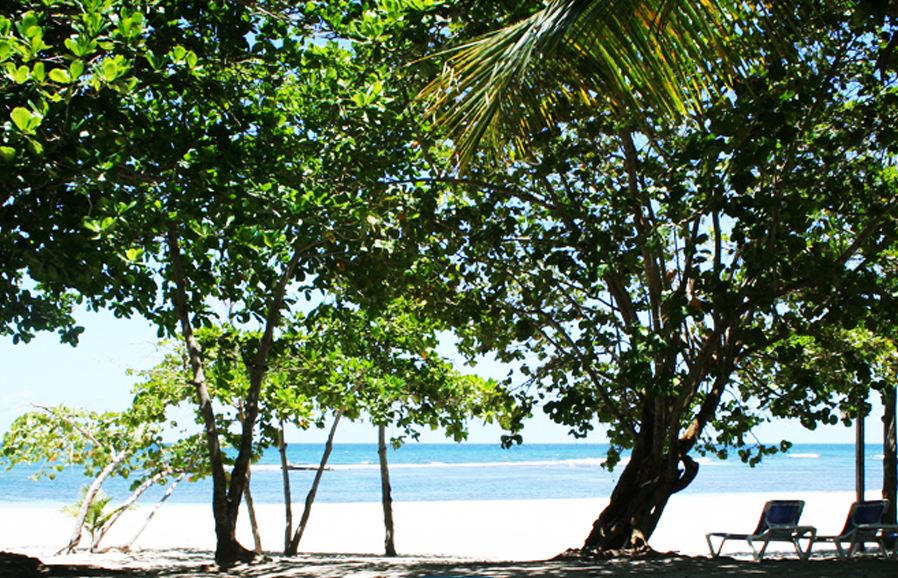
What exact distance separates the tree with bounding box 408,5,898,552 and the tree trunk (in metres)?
0.02

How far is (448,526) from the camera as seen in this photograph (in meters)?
26.2

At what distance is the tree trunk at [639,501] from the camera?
930 centimetres

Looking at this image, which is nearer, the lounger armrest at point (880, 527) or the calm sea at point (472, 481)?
the lounger armrest at point (880, 527)

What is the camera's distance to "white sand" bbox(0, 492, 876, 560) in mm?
20125

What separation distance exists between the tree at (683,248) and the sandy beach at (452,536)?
153 centimetres

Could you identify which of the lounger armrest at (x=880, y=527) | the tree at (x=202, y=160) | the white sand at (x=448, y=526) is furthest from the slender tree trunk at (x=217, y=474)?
the white sand at (x=448, y=526)

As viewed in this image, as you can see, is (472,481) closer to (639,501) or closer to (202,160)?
(639,501)

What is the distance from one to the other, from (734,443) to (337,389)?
4.74m

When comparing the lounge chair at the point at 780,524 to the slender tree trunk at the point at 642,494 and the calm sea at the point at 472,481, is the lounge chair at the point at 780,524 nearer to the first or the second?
the slender tree trunk at the point at 642,494

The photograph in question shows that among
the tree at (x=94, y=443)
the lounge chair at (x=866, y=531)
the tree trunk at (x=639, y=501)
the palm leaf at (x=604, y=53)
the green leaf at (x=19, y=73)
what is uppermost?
the green leaf at (x=19, y=73)

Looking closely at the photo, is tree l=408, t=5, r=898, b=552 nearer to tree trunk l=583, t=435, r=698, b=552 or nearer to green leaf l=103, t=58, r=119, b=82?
tree trunk l=583, t=435, r=698, b=552

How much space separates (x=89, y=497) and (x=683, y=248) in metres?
9.41

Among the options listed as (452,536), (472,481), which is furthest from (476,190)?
(472,481)

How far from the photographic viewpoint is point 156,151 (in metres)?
6.88
